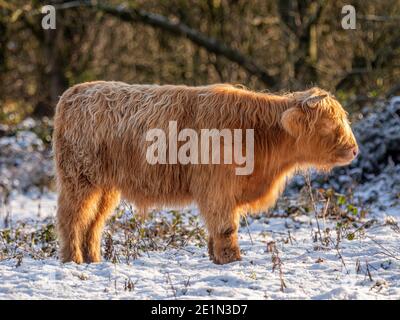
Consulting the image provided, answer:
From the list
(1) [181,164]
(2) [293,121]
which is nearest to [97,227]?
(1) [181,164]

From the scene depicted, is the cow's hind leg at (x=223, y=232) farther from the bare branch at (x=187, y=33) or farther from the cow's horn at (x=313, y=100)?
the bare branch at (x=187, y=33)

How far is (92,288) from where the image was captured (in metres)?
4.91

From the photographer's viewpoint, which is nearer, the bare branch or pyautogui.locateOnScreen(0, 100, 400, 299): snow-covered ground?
pyautogui.locateOnScreen(0, 100, 400, 299): snow-covered ground

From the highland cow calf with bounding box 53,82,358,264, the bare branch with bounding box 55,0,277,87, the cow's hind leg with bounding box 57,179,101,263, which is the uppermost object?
the bare branch with bounding box 55,0,277,87

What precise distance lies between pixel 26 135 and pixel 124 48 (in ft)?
12.7

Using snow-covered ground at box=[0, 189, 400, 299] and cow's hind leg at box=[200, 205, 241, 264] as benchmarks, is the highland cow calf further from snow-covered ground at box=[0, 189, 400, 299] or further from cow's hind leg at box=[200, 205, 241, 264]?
snow-covered ground at box=[0, 189, 400, 299]

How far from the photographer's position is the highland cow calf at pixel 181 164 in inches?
226

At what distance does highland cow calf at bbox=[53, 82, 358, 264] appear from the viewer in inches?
226

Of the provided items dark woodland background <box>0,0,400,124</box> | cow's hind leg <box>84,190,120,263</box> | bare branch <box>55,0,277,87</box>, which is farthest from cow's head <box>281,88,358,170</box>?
bare branch <box>55,0,277,87</box>

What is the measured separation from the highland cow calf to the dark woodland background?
5422 mm

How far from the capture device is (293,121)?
18.7 ft

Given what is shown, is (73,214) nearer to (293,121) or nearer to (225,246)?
(225,246)

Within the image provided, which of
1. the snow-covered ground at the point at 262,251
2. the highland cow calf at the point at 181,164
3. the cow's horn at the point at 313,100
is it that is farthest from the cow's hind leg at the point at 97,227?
the cow's horn at the point at 313,100

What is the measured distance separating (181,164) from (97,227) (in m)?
1.02
